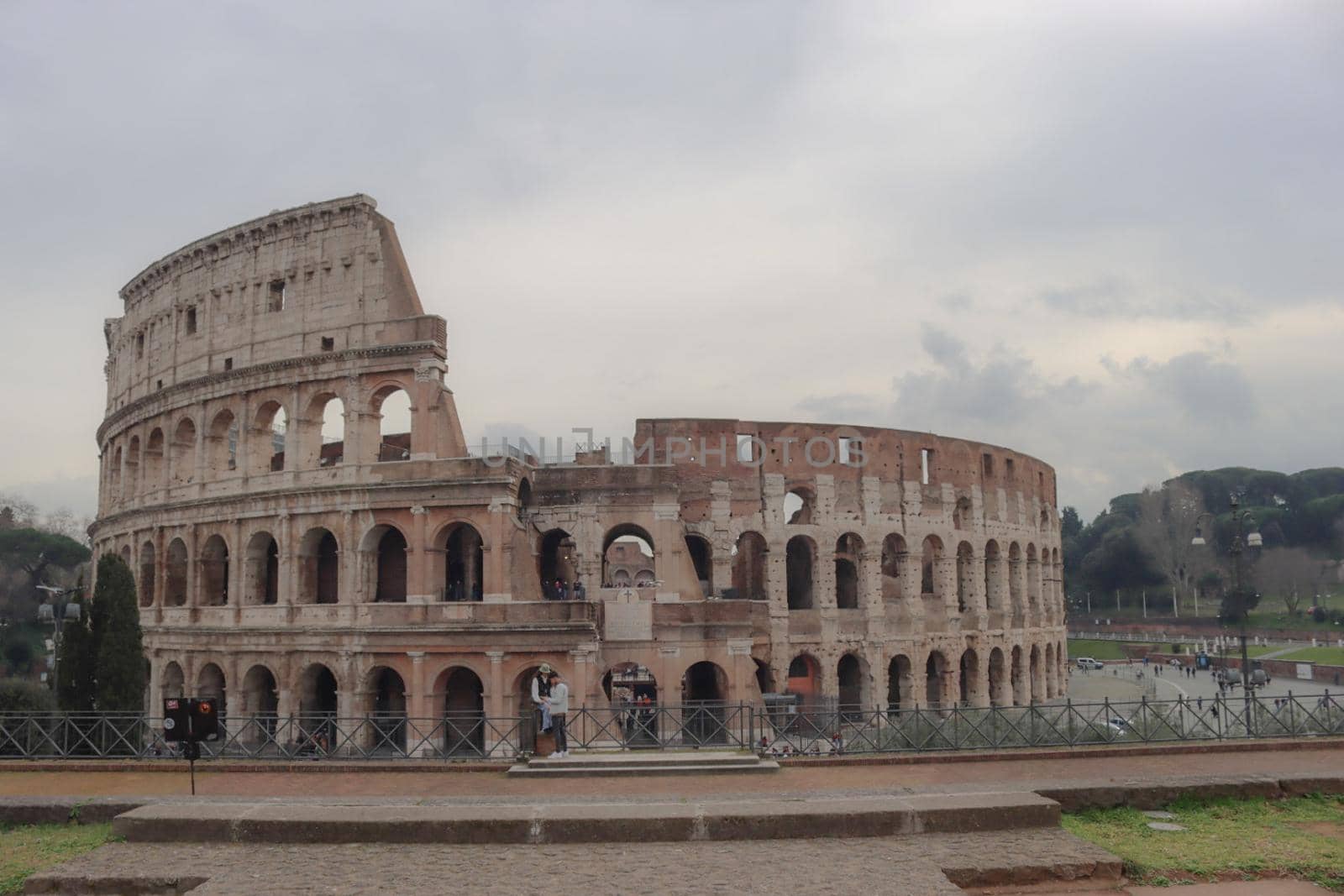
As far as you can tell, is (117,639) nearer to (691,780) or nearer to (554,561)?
(554,561)

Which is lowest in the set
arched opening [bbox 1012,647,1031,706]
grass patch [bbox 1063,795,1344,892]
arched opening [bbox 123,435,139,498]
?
arched opening [bbox 1012,647,1031,706]

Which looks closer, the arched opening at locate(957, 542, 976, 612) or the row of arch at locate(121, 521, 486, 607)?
the row of arch at locate(121, 521, 486, 607)

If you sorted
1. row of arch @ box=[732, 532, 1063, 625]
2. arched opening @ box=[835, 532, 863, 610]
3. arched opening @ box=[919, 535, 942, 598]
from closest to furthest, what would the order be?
row of arch @ box=[732, 532, 1063, 625], arched opening @ box=[835, 532, 863, 610], arched opening @ box=[919, 535, 942, 598]

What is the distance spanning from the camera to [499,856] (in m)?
8.16

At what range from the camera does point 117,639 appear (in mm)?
22766

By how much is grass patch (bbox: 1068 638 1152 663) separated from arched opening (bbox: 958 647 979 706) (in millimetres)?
29376

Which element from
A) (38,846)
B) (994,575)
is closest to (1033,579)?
(994,575)

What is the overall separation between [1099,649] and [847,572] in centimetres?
3923

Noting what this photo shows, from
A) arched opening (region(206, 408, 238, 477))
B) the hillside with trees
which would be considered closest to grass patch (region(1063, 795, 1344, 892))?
arched opening (region(206, 408, 238, 477))

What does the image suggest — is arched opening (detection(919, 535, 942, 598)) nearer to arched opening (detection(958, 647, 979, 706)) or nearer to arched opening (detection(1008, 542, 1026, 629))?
arched opening (detection(958, 647, 979, 706))

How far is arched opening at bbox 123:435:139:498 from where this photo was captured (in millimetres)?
31359

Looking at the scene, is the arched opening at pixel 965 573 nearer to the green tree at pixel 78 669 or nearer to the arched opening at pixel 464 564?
the arched opening at pixel 464 564

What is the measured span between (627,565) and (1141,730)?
4278cm

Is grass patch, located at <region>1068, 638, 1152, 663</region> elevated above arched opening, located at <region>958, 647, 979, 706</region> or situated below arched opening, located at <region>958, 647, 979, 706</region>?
below
